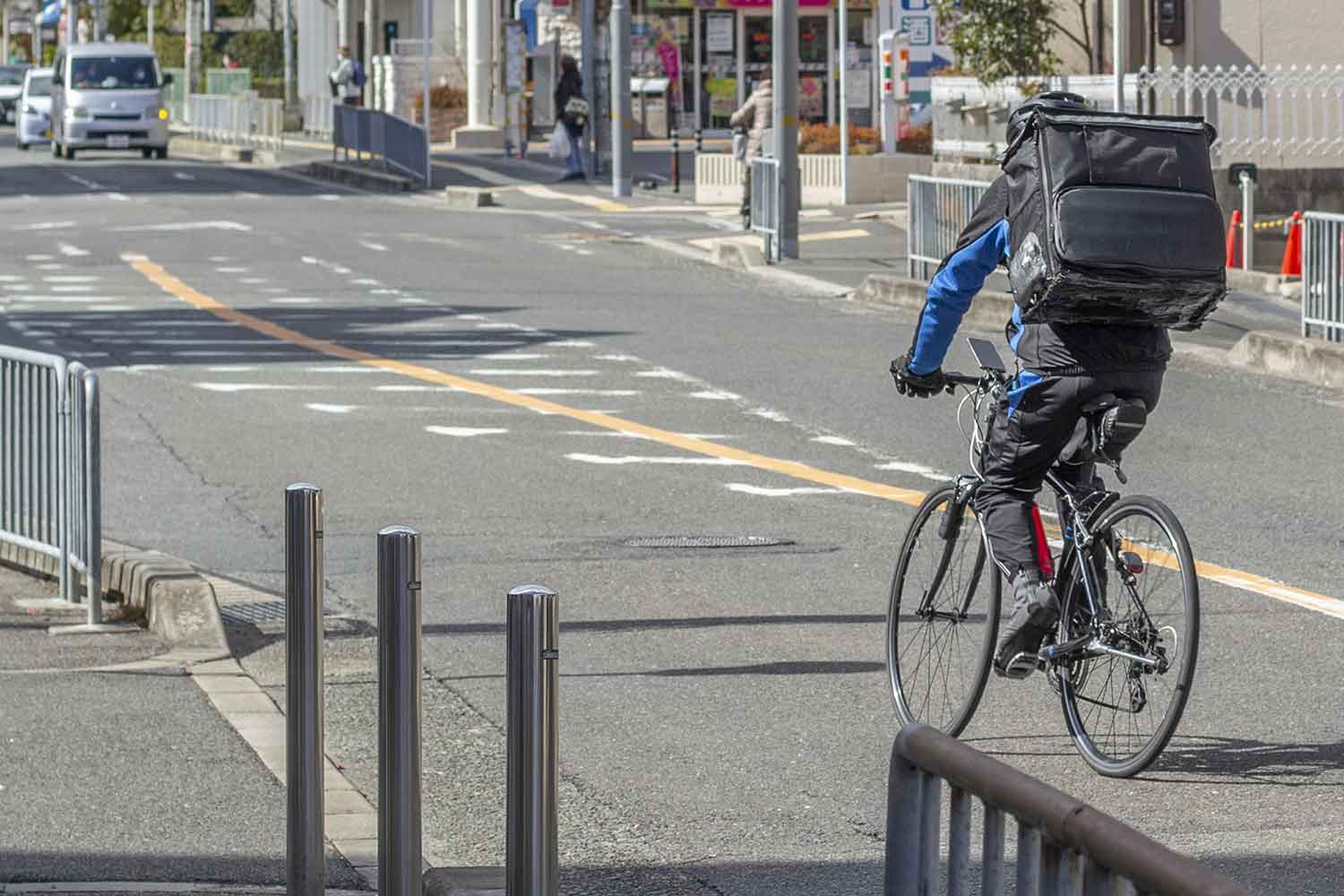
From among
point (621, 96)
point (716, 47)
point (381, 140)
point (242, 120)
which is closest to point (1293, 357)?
point (621, 96)

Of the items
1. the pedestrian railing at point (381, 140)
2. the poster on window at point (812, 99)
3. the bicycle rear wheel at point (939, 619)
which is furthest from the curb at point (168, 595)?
the poster on window at point (812, 99)

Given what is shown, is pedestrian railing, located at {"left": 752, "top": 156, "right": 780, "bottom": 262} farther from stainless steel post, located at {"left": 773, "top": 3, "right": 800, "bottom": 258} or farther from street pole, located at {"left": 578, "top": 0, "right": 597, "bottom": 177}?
street pole, located at {"left": 578, "top": 0, "right": 597, "bottom": 177}

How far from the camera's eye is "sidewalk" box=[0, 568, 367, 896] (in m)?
5.92

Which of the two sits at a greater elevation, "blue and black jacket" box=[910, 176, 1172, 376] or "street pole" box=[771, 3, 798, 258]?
"street pole" box=[771, 3, 798, 258]

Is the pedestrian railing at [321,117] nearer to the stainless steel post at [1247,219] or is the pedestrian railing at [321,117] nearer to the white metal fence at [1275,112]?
the white metal fence at [1275,112]

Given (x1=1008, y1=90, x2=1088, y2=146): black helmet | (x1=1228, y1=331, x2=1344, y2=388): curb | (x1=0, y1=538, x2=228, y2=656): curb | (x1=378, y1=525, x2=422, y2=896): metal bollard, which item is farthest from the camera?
(x1=1228, y1=331, x2=1344, y2=388): curb

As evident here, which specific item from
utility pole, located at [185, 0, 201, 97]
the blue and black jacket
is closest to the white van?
utility pole, located at [185, 0, 201, 97]

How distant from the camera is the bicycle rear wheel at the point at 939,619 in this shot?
7.04 m

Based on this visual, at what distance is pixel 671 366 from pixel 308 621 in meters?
11.8

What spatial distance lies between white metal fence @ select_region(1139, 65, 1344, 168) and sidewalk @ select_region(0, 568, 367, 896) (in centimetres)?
1737

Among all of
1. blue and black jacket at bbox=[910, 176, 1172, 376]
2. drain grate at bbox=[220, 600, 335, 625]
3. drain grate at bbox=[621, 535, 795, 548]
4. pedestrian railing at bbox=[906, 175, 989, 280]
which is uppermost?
pedestrian railing at bbox=[906, 175, 989, 280]

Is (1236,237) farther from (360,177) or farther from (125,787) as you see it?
(360,177)

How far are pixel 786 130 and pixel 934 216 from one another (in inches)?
155

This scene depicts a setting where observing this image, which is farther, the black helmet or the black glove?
the black glove
